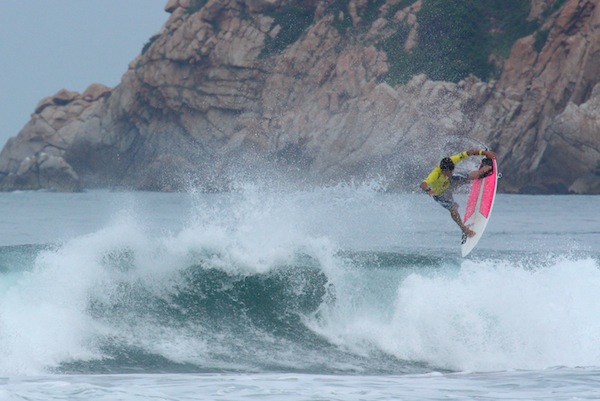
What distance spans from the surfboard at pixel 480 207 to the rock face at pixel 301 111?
34.8m

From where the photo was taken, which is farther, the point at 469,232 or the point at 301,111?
the point at 301,111

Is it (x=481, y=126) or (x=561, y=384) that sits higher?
(x=481, y=126)

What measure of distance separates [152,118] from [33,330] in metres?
57.1

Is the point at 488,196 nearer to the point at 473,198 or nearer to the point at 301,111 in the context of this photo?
the point at 473,198

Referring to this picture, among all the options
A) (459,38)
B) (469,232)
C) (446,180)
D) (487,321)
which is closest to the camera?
(446,180)

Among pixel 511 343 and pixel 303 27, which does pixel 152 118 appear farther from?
pixel 511 343

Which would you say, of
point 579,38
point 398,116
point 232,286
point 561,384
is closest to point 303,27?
point 398,116

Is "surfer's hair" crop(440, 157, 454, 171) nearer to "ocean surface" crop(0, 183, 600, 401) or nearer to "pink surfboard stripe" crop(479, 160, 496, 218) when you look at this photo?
"pink surfboard stripe" crop(479, 160, 496, 218)

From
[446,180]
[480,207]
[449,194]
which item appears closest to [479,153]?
[446,180]

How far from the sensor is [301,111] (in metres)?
61.1

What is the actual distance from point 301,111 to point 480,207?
47.3 metres

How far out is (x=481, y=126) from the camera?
53.5 metres

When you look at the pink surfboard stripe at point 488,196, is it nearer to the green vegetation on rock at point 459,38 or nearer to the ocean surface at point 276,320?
the ocean surface at point 276,320

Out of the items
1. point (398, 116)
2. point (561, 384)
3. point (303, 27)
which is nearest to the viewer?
point (561, 384)
